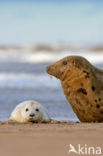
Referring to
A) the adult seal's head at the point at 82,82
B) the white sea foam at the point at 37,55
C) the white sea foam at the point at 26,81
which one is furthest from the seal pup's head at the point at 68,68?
the white sea foam at the point at 37,55

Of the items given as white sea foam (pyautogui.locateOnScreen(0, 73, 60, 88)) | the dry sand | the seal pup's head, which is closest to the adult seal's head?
the seal pup's head

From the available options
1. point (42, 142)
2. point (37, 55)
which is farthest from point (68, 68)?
point (37, 55)

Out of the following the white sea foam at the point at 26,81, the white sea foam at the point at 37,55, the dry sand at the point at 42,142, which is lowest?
the dry sand at the point at 42,142

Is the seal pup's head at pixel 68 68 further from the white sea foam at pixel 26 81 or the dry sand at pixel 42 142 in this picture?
the white sea foam at pixel 26 81

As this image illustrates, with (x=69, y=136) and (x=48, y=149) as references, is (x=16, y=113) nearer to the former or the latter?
(x=69, y=136)

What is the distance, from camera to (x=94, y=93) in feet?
24.5

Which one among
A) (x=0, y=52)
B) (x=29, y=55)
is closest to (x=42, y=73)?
(x=29, y=55)

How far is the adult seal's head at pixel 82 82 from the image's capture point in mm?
7430

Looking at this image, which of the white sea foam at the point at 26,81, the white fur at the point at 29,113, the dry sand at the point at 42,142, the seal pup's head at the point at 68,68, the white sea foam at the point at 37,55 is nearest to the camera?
the dry sand at the point at 42,142

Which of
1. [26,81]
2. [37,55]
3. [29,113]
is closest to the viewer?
[29,113]

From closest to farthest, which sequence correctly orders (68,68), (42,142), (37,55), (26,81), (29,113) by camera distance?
(42,142) → (68,68) → (29,113) → (26,81) → (37,55)

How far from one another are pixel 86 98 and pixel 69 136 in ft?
9.16

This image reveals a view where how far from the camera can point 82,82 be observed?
747 cm

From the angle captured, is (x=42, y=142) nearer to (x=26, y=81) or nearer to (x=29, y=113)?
(x=29, y=113)
